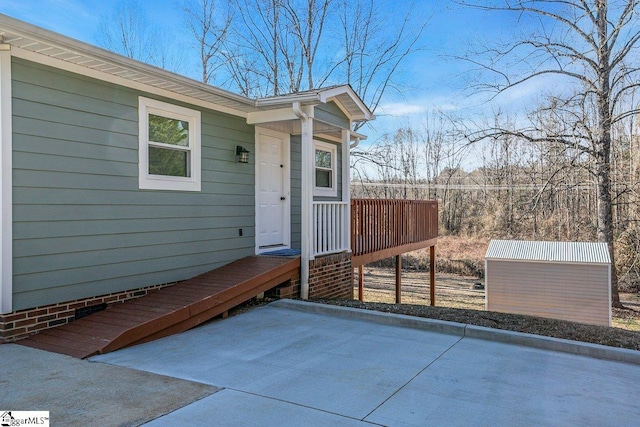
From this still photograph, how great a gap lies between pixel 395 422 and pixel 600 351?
260 centimetres

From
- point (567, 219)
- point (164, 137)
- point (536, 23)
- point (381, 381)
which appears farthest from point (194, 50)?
point (567, 219)

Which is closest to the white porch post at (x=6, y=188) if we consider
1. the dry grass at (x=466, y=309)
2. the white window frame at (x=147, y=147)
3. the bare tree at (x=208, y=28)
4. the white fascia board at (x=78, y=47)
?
the white fascia board at (x=78, y=47)

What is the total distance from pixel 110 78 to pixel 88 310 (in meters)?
2.55

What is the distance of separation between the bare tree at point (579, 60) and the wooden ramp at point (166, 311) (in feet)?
34.0

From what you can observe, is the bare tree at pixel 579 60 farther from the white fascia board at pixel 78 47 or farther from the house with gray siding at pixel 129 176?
the white fascia board at pixel 78 47

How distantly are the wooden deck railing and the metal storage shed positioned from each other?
1.99 metres

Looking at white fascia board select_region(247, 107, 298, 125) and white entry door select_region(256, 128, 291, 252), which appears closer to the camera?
white fascia board select_region(247, 107, 298, 125)

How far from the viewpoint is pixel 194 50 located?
1722cm

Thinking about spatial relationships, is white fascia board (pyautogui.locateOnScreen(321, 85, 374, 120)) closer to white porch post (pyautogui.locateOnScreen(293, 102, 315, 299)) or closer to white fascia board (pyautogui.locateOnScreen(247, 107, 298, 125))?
white porch post (pyautogui.locateOnScreen(293, 102, 315, 299))

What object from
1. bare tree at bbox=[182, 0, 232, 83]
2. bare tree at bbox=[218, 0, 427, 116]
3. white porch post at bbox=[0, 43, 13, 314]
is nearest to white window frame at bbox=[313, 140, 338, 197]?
white porch post at bbox=[0, 43, 13, 314]

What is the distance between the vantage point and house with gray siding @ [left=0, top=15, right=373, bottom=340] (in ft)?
13.8

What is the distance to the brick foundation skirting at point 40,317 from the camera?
A: 4.12m

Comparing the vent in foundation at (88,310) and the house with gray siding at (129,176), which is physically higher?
the house with gray siding at (129,176)

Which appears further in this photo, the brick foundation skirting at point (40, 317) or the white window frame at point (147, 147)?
the white window frame at point (147, 147)
